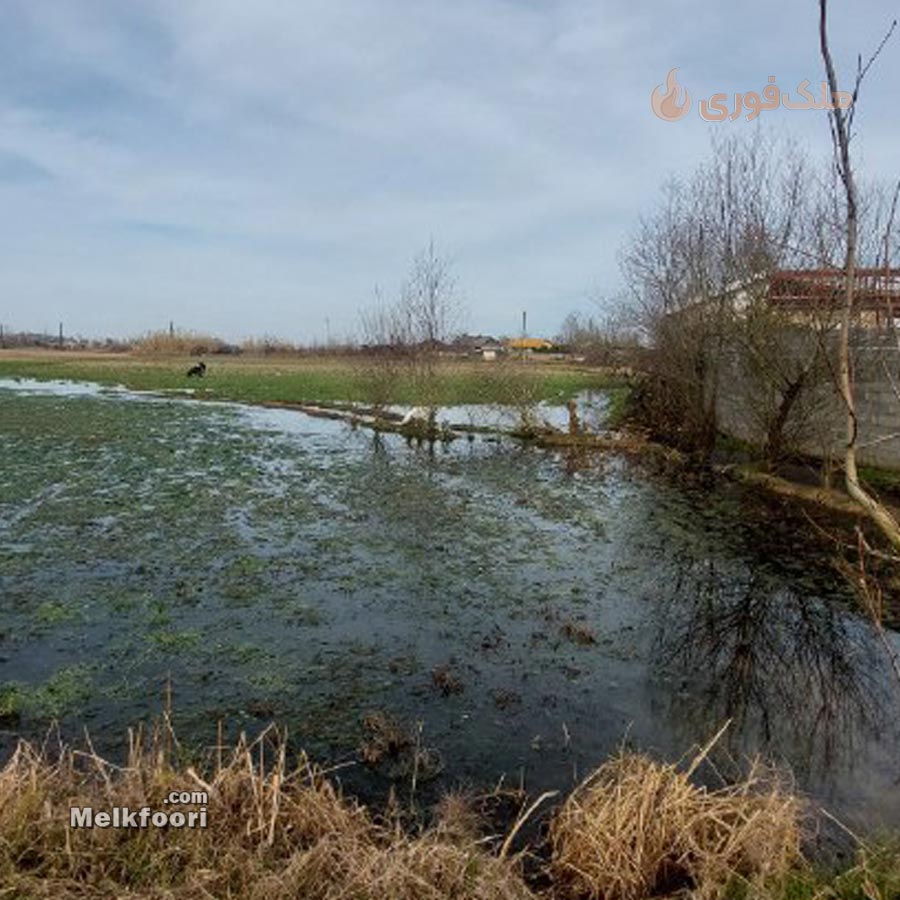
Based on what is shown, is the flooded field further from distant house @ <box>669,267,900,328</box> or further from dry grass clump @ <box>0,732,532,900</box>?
distant house @ <box>669,267,900,328</box>

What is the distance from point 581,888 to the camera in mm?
3736

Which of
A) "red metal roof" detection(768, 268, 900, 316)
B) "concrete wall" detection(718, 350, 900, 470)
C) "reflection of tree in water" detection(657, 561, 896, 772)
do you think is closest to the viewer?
"reflection of tree in water" detection(657, 561, 896, 772)

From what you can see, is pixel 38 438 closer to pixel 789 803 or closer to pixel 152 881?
pixel 152 881

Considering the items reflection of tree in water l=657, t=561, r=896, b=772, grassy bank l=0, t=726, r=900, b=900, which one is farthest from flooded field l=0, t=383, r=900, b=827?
grassy bank l=0, t=726, r=900, b=900

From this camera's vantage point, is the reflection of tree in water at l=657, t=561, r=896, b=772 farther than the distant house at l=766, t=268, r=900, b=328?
No

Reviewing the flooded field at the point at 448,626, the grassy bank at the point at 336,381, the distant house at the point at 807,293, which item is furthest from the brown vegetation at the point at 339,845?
the grassy bank at the point at 336,381

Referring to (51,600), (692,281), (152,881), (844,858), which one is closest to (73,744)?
(152,881)

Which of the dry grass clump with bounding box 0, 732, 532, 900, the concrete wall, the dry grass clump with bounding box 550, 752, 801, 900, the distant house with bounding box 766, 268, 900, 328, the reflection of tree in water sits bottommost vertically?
the reflection of tree in water

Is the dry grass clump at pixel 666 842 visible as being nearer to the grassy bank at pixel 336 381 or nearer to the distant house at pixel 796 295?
the distant house at pixel 796 295

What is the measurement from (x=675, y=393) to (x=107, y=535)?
1598 centimetres

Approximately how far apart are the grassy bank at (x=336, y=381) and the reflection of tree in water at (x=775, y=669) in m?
14.7

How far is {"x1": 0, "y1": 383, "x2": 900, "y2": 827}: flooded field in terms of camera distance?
553 centimetres

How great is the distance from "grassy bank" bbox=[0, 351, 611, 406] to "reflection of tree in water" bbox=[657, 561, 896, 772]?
14731mm

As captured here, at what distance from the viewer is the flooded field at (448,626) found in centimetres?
553
